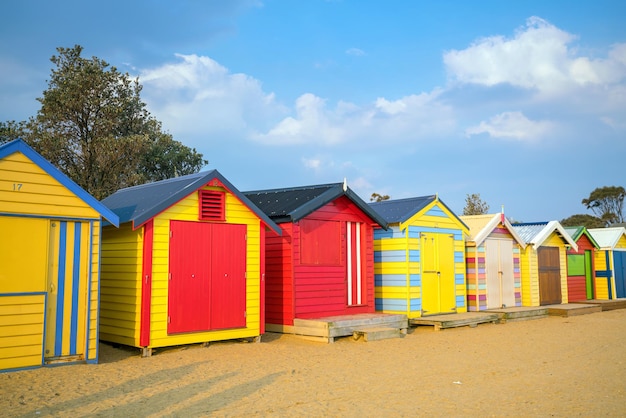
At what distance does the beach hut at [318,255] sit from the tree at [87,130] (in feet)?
47.0

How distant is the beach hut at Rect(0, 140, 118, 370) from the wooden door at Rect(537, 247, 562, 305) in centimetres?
1602

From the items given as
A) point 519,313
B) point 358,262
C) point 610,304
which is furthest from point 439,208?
point 610,304

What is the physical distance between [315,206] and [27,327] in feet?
21.6

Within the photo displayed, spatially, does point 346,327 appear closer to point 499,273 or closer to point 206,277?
point 206,277

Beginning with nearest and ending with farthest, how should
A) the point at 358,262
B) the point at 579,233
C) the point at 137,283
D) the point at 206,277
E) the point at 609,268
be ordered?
the point at 137,283, the point at 206,277, the point at 358,262, the point at 579,233, the point at 609,268

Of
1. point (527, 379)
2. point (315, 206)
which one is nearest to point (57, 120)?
point (315, 206)

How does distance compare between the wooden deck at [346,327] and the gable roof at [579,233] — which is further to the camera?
the gable roof at [579,233]

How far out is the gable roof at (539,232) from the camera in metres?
20.5

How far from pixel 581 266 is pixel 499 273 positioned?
6807 mm

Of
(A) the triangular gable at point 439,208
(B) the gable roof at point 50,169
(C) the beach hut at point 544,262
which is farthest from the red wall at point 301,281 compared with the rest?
(C) the beach hut at point 544,262

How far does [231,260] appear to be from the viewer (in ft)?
38.5

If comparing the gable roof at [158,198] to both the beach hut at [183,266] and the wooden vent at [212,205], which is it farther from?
the wooden vent at [212,205]

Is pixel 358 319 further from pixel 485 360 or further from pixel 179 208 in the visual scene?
pixel 179 208

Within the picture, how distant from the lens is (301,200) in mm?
13820
